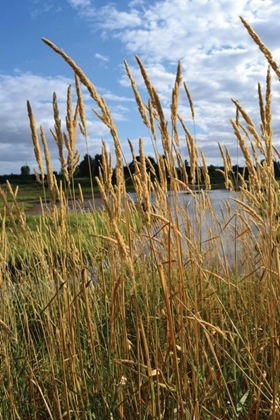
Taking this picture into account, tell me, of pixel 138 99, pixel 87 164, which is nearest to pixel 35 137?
pixel 138 99

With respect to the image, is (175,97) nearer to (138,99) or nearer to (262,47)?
(138,99)

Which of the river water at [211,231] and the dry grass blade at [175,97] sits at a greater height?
the dry grass blade at [175,97]

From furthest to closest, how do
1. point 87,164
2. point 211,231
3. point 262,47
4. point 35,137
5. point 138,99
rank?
point 87,164 → point 211,231 → point 35,137 → point 138,99 → point 262,47

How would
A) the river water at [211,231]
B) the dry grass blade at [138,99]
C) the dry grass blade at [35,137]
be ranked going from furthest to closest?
the river water at [211,231] < the dry grass blade at [35,137] < the dry grass blade at [138,99]

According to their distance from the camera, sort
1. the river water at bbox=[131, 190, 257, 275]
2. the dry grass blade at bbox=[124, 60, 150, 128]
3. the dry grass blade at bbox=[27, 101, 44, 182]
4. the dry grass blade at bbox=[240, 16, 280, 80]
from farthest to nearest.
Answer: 1. the river water at bbox=[131, 190, 257, 275]
2. the dry grass blade at bbox=[27, 101, 44, 182]
3. the dry grass blade at bbox=[124, 60, 150, 128]
4. the dry grass blade at bbox=[240, 16, 280, 80]

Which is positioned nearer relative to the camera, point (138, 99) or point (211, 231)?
point (138, 99)

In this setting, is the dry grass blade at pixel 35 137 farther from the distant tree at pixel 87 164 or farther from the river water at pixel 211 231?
the river water at pixel 211 231

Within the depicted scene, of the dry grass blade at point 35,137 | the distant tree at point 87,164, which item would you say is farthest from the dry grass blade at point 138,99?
the dry grass blade at point 35,137

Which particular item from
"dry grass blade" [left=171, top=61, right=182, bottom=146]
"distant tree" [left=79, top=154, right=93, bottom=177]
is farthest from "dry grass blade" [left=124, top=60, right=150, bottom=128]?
"distant tree" [left=79, top=154, right=93, bottom=177]

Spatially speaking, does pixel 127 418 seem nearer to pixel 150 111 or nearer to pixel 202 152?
pixel 150 111

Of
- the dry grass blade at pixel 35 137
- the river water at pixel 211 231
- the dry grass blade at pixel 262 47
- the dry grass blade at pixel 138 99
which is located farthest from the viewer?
the river water at pixel 211 231

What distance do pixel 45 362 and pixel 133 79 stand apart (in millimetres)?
1665

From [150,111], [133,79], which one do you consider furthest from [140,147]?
[133,79]

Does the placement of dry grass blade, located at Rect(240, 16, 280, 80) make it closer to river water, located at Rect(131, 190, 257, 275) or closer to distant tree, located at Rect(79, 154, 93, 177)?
river water, located at Rect(131, 190, 257, 275)
